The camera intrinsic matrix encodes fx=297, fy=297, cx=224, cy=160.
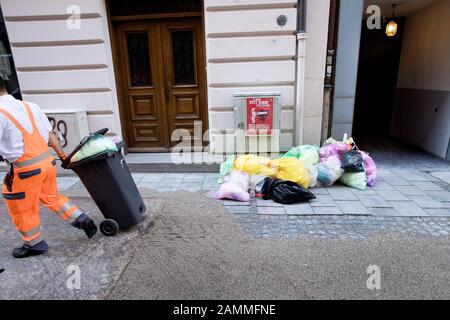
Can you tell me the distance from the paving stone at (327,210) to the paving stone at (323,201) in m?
0.09

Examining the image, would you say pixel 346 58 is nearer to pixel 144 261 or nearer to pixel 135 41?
pixel 135 41

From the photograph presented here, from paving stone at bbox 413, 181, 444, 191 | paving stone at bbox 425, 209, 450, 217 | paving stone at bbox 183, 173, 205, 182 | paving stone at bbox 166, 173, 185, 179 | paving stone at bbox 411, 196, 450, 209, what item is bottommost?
paving stone at bbox 425, 209, 450, 217

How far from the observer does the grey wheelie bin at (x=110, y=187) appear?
9.60 feet

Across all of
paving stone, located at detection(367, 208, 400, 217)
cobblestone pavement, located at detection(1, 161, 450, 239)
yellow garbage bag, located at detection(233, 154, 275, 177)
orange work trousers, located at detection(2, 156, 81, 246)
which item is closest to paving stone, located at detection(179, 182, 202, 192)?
cobblestone pavement, located at detection(1, 161, 450, 239)

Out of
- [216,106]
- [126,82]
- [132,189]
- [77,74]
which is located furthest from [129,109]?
[132,189]

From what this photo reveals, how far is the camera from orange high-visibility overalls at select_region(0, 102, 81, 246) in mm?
2623

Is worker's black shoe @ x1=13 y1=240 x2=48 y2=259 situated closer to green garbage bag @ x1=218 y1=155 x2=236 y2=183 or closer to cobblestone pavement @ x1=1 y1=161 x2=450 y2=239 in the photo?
cobblestone pavement @ x1=1 y1=161 x2=450 y2=239

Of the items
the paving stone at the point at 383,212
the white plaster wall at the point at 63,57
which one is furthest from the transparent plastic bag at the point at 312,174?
the white plaster wall at the point at 63,57

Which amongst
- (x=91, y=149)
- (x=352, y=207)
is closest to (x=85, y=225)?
(x=91, y=149)

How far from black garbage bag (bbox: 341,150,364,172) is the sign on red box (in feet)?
4.21

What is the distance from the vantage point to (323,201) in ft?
13.1

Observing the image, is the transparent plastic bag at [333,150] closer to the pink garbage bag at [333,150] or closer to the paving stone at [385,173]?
the pink garbage bag at [333,150]

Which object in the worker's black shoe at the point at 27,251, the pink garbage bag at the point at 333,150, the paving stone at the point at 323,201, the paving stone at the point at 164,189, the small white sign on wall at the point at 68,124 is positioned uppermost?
the small white sign on wall at the point at 68,124
